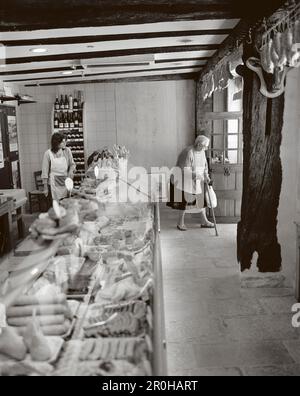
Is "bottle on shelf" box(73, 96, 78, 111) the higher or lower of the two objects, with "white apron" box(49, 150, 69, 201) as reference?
higher

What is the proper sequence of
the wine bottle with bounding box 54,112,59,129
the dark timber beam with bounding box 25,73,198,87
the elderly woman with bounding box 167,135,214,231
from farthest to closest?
1. the dark timber beam with bounding box 25,73,198,87
2. the wine bottle with bounding box 54,112,59,129
3. the elderly woman with bounding box 167,135,214,231

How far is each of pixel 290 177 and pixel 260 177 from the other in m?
0.38

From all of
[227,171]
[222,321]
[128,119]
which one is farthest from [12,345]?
A: [128,119]

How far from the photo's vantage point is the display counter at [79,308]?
2.44m

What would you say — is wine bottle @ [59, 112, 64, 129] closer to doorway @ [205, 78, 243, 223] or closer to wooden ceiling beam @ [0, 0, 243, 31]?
doorway @ [205, 78, 243, 223]

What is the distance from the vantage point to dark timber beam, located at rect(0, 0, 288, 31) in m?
3.93

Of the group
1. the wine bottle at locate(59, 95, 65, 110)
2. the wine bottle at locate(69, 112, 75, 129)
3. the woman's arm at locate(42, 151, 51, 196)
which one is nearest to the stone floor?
the woman's arm at locate(42, 151, 51, 196)

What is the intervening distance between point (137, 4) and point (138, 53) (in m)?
2.97

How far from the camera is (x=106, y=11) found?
4.17 m

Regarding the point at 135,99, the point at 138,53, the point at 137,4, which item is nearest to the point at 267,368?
the point at 137,4

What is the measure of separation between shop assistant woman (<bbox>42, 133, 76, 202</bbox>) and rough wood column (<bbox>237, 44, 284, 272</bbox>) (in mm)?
3987

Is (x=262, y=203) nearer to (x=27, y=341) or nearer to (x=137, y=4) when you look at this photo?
(x=137, y=4)

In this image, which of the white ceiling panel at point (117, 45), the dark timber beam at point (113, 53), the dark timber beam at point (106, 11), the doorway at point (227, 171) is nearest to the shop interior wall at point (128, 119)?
the doorway at point (227, 171)

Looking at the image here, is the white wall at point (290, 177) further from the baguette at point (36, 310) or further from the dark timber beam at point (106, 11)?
the baguette at point (36, 310)
